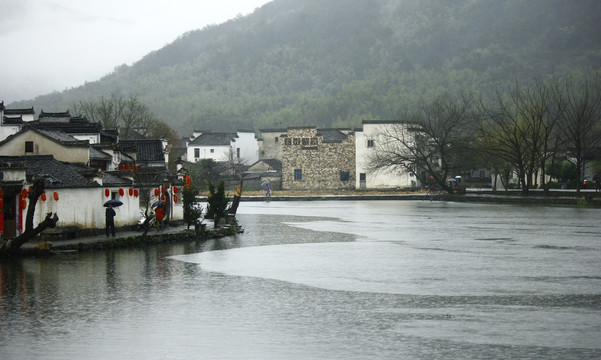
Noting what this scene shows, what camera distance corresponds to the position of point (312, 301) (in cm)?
1833

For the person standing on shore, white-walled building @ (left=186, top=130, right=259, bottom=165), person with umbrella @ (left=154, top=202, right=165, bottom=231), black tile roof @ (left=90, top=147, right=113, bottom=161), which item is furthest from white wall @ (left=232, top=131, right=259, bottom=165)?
the person standing on shore

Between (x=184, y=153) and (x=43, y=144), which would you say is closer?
(x=43, y=144)

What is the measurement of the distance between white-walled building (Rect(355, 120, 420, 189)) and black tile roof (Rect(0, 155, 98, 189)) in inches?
2249

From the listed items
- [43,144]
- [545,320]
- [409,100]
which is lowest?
[545,320]

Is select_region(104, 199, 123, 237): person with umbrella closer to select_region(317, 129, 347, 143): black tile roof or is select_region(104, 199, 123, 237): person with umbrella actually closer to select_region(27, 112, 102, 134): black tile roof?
select_region(27, 112, 102, 134): black tile roof

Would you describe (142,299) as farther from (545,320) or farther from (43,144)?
(43,144)

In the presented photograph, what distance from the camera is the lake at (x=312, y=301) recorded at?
13.7m

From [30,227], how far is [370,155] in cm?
6545

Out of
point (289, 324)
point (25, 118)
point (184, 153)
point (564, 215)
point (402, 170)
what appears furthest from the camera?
point (184, 153)

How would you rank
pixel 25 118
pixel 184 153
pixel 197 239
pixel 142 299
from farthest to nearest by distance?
pixel 184 153 → pixel 25 118 → pixel 197 239 → pixel 142 299

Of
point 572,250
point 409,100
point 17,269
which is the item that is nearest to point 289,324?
point 17,269

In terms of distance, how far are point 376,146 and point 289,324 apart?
244 feet

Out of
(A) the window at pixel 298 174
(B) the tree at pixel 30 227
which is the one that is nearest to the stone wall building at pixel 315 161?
(A) the window at pixel 298 174

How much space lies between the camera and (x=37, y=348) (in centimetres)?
1337
